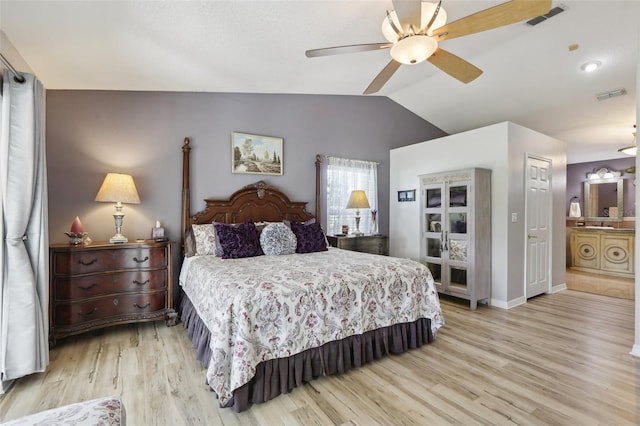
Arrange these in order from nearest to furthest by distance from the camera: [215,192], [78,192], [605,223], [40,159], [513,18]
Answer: [513,18], [40,159], [78,192], [215,192], [605,223]

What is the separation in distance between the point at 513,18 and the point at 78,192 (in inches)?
166

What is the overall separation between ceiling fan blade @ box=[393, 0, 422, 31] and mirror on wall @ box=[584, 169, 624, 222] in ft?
25.9

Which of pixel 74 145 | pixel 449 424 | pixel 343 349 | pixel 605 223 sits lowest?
pixel 449 424

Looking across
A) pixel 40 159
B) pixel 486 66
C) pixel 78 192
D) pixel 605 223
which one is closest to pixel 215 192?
pixel 78 192

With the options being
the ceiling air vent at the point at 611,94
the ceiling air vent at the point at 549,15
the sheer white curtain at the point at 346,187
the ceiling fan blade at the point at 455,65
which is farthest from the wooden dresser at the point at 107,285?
the ceiling air vent at the point at 611,94

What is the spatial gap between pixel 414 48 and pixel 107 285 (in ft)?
11.3

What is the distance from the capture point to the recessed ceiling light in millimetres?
3756

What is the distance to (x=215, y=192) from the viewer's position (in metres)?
3.92

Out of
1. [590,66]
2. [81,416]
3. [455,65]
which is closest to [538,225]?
[590,66]

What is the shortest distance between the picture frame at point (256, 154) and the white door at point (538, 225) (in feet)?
11.4

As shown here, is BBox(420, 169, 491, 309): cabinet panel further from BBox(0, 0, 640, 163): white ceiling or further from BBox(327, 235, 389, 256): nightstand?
BBox(0, 0, 640, 163): white ceiling

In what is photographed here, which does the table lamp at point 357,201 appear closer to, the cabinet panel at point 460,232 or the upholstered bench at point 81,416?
the cabinet panel at point 460,232

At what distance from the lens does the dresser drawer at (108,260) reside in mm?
2752

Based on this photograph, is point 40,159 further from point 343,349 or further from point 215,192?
point 343,349
